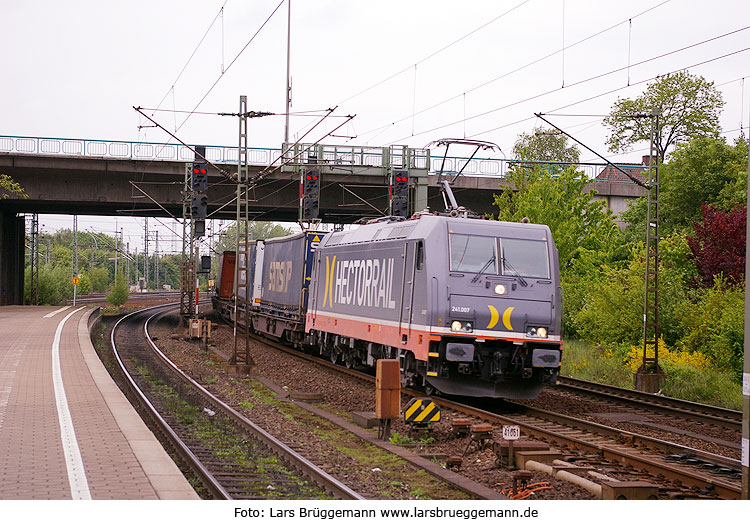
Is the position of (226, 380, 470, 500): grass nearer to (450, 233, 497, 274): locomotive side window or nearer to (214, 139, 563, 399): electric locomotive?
(214, 139, 563, 399): electric locomotive

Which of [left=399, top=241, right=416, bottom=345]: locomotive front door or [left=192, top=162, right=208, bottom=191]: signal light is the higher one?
[left=192, top=162, right=208, bottom=191]: signal light

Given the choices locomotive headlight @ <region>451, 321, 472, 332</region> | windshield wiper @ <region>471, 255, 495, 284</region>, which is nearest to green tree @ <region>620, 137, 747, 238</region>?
windshield wiper @ <region>471, 255, 495, 284</region>

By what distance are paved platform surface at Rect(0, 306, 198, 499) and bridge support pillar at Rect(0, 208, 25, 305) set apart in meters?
29.8

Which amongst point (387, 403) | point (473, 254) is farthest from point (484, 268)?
point (387, 403)

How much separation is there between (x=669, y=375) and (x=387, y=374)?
33.6ft

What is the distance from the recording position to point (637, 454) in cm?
1134

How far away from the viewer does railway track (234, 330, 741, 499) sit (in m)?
9.41

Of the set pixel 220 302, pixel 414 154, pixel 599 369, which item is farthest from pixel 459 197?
pixel 599 369

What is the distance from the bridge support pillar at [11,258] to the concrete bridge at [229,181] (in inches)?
13.0

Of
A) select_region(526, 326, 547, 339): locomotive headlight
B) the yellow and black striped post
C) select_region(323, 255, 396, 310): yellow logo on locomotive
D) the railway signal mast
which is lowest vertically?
the yellow and black striped post

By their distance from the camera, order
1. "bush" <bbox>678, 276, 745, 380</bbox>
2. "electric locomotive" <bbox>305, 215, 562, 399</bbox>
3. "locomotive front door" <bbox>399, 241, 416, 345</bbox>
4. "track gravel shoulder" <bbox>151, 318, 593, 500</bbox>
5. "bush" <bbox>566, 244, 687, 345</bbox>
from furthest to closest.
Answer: "bush" <bbox>566, 244, 687, 345</bbox> → "bush" <bbox>678, 276, 745, 380</bbox> → "locomotive front door" <bbox>399, 241, 416, 345</bbox> → "electric locomotive" <bbox>305, 215, 562, 399</bbox> → "track gravel shoulder" <bbox>151, 318, 593, 500</bbox>

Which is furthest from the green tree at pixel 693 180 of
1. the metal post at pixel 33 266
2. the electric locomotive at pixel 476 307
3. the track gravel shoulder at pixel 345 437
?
the metal post at pixel 33 266

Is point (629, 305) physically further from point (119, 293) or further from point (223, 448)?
point (119, 293)

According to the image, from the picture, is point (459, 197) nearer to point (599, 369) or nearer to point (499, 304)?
point (599, 369)
